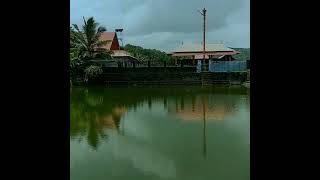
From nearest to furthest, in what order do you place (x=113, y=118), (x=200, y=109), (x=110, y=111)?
1. (x=113, y=118)
2. (x=110, y=111)
3. (x=200, y=109)

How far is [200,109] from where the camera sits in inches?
514

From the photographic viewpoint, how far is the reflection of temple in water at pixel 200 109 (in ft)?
36.8

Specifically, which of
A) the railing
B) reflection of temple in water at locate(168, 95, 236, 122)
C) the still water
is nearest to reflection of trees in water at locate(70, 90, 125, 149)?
the still water

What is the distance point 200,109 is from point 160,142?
5623 mm

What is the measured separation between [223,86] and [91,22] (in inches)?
294

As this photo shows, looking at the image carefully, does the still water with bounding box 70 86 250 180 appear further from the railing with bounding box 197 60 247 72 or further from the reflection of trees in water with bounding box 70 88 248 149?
the railing with bounding box 197 60 247 72

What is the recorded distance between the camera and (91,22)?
22.8 m

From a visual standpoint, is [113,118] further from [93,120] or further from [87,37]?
[87,37]

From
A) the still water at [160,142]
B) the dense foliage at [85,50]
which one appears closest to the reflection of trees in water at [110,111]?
the still water at [160,142]

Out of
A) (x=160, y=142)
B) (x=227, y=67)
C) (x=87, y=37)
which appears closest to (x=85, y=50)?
(x=87, y=37)

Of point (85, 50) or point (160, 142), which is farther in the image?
point (85, 50)
